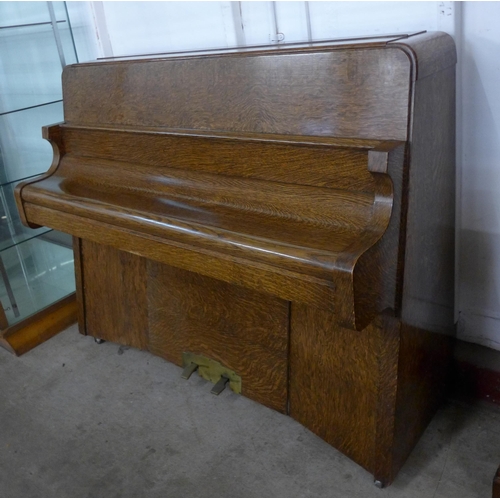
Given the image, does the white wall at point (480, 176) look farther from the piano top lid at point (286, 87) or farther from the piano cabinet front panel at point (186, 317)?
the piano cabinet front panel at point (186, 317)

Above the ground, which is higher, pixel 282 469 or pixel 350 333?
pixel 350 333

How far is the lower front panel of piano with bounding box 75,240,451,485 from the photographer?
150 cm

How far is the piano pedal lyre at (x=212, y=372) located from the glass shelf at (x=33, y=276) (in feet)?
2.88

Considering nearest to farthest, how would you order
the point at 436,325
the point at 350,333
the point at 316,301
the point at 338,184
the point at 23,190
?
1. the point at 316,301
2. the point at 338,184
3. the point at 350,333
4. the point at 436,325
5. the point at 23,190

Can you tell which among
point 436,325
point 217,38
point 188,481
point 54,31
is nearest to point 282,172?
point 436,325

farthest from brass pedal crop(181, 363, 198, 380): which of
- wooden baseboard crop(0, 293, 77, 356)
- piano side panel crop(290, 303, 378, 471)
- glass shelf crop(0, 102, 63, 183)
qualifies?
glass shelf crop(0, 102, 63, 183)

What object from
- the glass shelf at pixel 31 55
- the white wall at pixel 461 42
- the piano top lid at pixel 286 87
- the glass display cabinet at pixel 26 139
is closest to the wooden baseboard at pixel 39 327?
the glass display cabinet at pixel 26 139

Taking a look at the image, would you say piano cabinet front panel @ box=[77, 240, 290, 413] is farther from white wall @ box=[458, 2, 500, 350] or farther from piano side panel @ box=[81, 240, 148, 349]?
white wall @ box=[458, 2, 500, 350]

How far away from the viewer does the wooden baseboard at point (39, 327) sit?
2.35m

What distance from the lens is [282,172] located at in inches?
57.1

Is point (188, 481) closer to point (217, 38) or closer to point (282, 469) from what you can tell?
point (282, 469)

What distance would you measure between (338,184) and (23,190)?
3.79 ft

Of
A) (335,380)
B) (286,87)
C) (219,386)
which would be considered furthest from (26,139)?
(335,380)

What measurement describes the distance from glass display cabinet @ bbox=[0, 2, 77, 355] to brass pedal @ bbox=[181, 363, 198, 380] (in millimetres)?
792
